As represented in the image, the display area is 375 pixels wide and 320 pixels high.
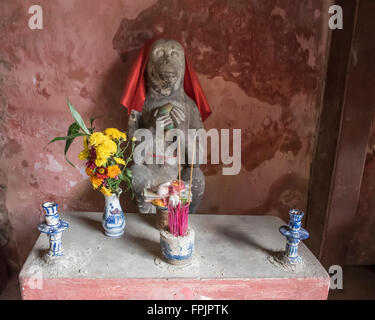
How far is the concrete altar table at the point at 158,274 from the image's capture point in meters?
1.36

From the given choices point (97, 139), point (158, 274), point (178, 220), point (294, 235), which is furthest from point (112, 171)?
point (294, 235)

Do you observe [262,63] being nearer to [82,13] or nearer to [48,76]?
[82,13]

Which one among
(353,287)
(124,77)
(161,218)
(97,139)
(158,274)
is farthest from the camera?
(353,287)

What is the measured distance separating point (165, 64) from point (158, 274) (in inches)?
52.5

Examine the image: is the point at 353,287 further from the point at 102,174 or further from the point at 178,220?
the point at 102,174

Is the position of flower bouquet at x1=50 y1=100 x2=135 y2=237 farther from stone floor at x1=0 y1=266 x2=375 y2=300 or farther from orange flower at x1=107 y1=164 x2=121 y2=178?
stone floor at x1=0 y1=266 x2=375 y2=300

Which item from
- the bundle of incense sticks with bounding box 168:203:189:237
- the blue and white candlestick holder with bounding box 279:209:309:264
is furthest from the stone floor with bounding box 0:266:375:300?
the bundle of incense sticks with bounding box 168:203:189:237

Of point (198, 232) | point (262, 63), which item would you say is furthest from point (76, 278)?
point (262, 63)

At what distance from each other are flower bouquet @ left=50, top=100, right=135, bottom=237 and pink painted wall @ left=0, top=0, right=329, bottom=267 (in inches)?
32.6

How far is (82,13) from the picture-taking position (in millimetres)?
2189

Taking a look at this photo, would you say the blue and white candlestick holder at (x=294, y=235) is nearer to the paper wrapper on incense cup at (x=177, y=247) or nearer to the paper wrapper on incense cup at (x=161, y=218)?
the paper wrapper on incense cup at (x=177, y=247)

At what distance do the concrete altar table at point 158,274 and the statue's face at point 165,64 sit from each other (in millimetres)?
1099

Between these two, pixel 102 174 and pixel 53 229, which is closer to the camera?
pixel 53 229

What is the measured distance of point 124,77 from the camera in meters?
2.32
